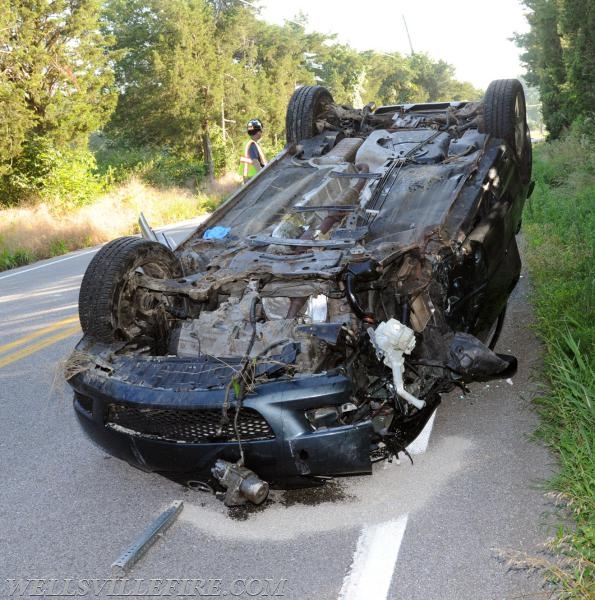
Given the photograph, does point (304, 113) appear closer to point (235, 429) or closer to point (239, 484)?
point (235, 429)

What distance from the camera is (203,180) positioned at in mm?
31641

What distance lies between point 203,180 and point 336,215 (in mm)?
27717

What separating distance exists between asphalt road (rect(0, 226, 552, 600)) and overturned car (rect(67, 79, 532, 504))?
306mm

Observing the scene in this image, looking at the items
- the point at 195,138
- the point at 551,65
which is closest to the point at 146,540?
the point at 551,65

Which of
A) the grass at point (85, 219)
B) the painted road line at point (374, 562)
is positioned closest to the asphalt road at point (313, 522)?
the painted road line at point (374, 562)

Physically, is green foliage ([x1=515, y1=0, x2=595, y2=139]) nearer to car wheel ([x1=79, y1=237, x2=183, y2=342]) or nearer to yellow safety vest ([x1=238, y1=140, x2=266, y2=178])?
yellow safety vest ([x1=238, y1=140, x2=266, y2=178])

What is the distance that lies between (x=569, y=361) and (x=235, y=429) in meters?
2.19

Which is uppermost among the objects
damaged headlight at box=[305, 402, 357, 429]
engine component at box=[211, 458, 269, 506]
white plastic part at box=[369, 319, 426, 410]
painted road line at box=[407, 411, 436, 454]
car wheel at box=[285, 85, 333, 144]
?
car wheel at box=[285, 85, 333, 144]

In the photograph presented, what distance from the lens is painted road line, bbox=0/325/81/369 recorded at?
608 cm

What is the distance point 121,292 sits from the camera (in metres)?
4.05

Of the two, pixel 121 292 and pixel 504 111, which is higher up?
pixel 504 111

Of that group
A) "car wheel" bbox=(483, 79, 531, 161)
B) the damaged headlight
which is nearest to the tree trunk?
"car wheel" bbox=(483, 79, 531, 161)

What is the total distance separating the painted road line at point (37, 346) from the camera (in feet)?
20.0

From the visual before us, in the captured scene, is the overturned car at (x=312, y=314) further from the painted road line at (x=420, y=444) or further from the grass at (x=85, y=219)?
the grass at (x=85, y=219)
